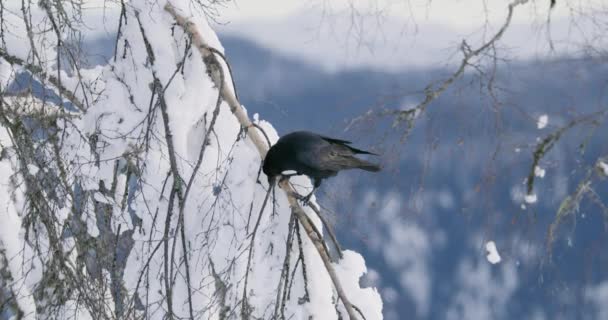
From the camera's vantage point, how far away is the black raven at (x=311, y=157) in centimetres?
347

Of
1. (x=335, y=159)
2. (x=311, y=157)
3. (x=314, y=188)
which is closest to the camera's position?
(x=314, y=188)

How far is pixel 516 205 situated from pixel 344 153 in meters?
0.95

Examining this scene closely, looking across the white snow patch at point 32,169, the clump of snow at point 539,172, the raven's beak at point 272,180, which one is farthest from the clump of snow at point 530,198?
the white snow patch at point 32,169

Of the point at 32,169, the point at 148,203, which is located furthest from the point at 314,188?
the point at 32,169

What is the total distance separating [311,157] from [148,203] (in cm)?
79

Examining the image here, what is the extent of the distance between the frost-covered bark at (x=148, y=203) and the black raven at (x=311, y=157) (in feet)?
0.32

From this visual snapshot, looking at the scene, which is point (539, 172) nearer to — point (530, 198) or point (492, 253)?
point (530, 198)

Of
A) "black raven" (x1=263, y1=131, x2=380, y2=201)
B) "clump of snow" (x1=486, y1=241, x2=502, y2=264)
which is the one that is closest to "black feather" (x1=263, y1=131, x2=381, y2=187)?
"black raven" (x1=263, y1=131, x2=380, y2=201)

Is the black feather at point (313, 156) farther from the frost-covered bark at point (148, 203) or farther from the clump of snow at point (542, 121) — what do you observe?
the clump of snow at point (542, 121)

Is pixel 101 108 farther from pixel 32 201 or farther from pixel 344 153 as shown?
pixel 344 153

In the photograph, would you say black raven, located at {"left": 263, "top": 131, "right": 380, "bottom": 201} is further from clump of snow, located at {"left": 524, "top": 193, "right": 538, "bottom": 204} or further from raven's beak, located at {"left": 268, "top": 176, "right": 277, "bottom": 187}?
clump of snow, located at {"left": 524, "top": 193, "right": 538, "bottom": 204}

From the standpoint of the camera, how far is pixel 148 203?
3.27 m

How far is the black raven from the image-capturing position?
347 centimetres

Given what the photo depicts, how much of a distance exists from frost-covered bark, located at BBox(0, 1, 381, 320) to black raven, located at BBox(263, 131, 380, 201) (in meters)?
0.10
